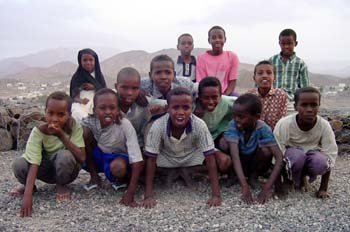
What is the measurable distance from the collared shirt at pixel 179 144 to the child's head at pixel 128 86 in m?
0.43

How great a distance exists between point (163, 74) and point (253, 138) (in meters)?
1.18

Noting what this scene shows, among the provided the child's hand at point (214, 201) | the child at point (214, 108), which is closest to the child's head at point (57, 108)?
the child at point (214, 108)

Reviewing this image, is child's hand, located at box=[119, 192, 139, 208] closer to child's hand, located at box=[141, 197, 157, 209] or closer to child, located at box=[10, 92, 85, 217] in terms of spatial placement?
child's hand, located at box=[141, 197, 157, 209]

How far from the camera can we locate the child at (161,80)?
183 inches

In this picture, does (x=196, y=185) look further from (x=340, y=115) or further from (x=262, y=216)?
(x=340, y=115)

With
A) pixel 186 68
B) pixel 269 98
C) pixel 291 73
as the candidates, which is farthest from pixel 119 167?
pixel 291 73

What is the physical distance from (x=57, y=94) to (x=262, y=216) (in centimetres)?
217

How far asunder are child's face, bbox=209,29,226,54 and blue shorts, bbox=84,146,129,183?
97.1 inches

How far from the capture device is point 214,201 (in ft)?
13.1

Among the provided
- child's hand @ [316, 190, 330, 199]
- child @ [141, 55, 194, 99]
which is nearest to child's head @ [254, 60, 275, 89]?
child @ [141, 55, 194, 99]

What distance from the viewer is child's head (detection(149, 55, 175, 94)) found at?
4.64 metres

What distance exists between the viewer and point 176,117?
13.3 ft

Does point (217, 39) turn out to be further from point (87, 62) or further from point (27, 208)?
point (27, 208)

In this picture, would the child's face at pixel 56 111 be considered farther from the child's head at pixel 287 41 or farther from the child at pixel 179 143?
the child's head at pixel 287 41
